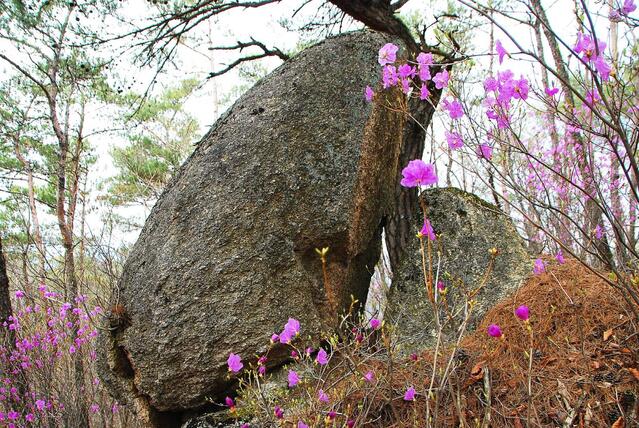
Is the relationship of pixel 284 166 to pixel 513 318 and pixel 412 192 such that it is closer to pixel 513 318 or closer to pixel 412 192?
pixel 412 192

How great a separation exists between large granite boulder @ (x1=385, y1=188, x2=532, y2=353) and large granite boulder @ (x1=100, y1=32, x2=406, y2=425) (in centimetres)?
36

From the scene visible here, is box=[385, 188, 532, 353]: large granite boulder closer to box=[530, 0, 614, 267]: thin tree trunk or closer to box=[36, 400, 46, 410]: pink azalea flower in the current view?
box=[530, 0, 614, 267]: thin tree trunk

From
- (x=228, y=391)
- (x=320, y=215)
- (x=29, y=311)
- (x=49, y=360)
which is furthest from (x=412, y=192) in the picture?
(x=29, y=311)

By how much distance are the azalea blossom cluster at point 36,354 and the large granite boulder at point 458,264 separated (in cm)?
251

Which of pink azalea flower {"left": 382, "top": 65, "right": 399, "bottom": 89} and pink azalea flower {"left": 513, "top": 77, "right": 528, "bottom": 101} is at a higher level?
pink azalea flower {"left": 382, "top": 65, "right": 399, "bottom": 89}

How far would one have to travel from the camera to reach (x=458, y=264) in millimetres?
3186

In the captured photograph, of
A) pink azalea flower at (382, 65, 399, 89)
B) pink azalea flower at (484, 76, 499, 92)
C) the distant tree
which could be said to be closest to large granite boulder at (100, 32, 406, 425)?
pink azalea flower at (382, 65, 399, 89)

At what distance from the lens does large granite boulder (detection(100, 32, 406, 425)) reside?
101 inches

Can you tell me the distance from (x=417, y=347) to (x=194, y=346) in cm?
135

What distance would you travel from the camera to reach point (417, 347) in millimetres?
2812

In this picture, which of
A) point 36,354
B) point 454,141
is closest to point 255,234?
point 454,141

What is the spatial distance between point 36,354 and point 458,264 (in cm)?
348

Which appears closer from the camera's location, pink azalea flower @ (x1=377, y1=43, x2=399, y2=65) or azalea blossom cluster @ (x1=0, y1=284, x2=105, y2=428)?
pink azalea flower @ (x1=377, y1=43, x2=399, y2=65)

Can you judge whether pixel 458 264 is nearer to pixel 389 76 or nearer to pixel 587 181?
pixel 587 181
